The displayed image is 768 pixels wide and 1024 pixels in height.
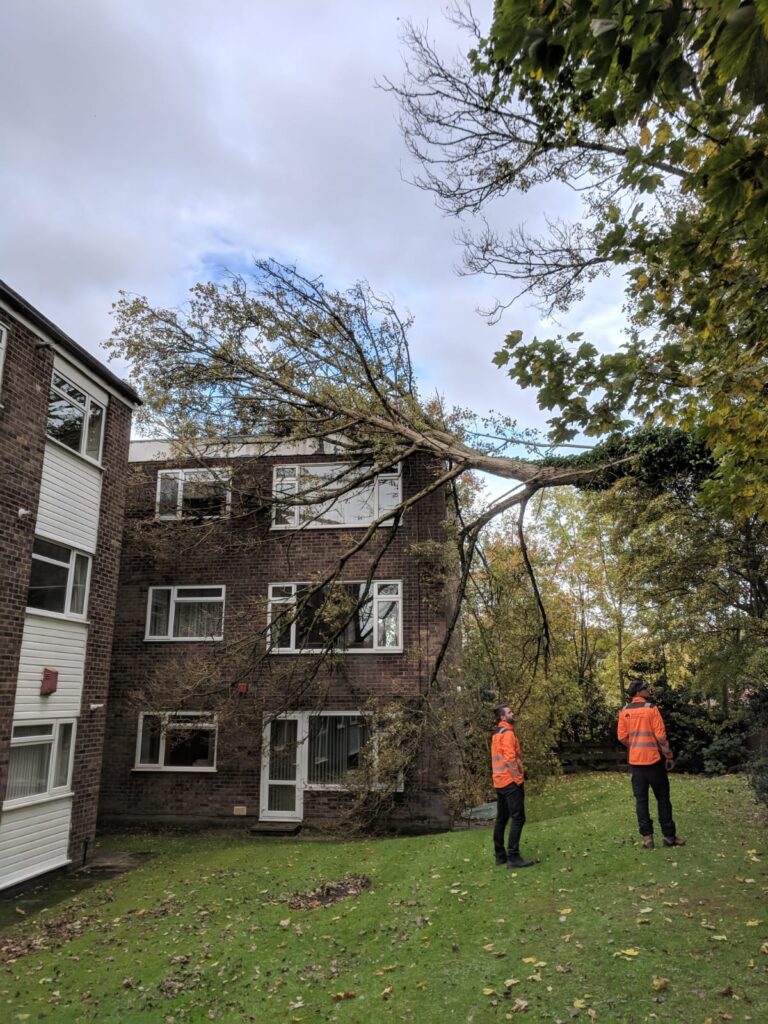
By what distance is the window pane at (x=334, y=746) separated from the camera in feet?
51.0

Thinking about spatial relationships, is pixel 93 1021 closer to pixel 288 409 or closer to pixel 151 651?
pixel 288 409

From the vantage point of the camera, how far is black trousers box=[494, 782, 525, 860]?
26.7ft

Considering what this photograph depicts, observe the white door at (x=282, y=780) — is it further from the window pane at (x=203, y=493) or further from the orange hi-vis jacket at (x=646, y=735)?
the orange hi-vis jacket at (x=646, y=735)

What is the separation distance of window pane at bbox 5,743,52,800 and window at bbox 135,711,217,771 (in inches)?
189

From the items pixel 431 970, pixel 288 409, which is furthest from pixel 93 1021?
pixel 288 409

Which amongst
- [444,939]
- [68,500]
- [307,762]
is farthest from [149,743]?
[444,939]

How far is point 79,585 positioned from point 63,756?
296 cm

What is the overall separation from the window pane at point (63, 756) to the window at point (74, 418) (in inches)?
193

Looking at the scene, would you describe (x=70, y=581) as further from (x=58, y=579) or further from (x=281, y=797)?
(x=281, y=797)

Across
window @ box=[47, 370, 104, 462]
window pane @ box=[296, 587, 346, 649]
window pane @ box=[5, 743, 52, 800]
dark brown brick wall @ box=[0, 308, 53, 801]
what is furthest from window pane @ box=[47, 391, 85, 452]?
window pane @ box=[5, 743, 52, 800]

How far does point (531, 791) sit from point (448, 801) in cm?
176

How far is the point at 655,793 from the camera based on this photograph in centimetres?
797

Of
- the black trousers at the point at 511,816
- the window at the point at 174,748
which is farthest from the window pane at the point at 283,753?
the black trousers at the point at 511,816

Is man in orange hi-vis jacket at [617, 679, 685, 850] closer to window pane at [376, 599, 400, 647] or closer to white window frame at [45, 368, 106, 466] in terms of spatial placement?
window pane at [376, 599, 400, 647]
